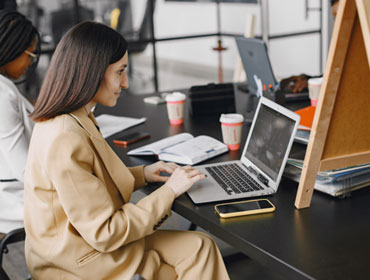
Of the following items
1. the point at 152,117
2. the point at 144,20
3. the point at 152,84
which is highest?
the point at 144,20

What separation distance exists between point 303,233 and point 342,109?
353 millimetres

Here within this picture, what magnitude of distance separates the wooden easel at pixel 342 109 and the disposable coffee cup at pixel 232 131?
51 centimetres

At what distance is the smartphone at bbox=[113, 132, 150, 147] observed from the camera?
207cm

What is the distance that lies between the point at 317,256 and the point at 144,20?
3776 mm

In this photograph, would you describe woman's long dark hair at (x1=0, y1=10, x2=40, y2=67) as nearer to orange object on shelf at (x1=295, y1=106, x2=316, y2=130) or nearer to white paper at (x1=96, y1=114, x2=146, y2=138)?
white paper at (x1=96, y1=114, x2=146, y2=138)

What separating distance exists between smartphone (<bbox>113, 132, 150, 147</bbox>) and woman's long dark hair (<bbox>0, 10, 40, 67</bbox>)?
19.8 inches

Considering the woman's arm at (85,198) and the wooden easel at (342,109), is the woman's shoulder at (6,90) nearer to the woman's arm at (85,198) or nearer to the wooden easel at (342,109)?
the woman's arm at (85,198)

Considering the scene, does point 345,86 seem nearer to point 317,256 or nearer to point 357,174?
point 357,174

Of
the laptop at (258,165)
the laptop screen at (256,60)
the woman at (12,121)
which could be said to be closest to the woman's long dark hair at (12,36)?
the woman at (12,121)

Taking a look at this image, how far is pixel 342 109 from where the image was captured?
1.38 metres

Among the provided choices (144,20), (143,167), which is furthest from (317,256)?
(144,20)

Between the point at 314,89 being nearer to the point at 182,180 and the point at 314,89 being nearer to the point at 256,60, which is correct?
the point at 256,60

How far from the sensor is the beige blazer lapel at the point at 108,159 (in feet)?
4.74

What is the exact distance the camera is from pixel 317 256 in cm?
114
